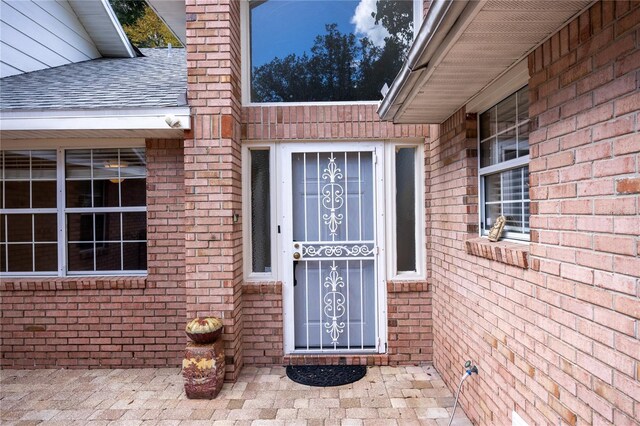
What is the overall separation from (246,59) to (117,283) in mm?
2862

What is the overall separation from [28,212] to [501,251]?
4.87 metres

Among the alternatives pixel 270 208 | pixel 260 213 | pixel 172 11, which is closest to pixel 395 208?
pixel 270 208

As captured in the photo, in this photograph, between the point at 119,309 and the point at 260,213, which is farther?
the point at 260,213

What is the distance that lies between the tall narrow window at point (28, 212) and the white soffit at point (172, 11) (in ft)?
6.57

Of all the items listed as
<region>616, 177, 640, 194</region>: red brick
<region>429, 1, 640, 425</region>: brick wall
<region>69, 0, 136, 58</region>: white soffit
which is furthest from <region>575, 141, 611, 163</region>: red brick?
<region>69, 0, 136, 58</region>: white soffit

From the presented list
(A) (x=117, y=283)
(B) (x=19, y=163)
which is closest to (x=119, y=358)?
(A) (x=117, y=283)

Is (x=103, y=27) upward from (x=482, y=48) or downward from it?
upward

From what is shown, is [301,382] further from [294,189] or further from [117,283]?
[117,283]

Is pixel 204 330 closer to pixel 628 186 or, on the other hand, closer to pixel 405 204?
pixel 405 204

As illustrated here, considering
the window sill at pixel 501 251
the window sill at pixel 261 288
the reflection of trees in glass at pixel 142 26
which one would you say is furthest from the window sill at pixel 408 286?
the reflection of trees in glass at pixel 142 26

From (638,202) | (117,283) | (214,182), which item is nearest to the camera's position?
(638,202)

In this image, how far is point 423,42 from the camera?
1.97 m

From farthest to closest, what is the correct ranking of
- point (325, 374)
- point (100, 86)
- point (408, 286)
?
point (100, 86), point (408, 286), point (325, 374)

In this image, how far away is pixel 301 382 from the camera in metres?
3.66
